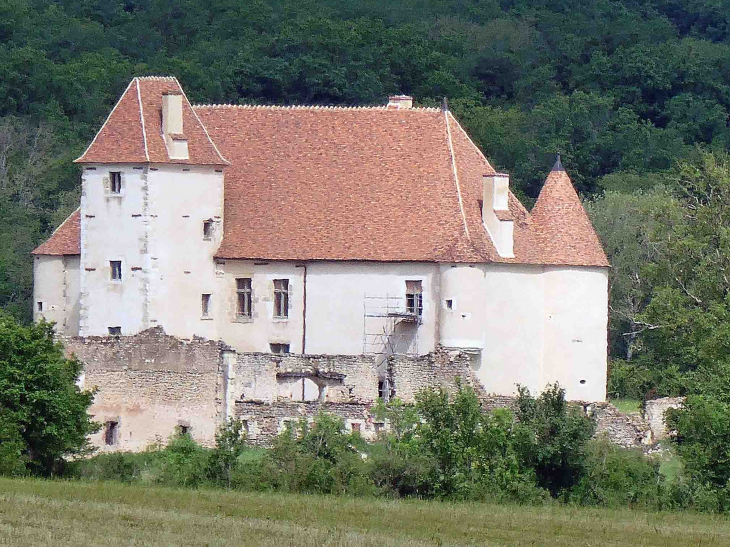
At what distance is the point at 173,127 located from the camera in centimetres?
6538

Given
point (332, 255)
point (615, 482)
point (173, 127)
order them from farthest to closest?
point (332, 255)
point (173, 127)
point (615, 482)

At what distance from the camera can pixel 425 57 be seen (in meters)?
111

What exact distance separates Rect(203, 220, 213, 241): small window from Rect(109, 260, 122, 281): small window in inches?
98.4

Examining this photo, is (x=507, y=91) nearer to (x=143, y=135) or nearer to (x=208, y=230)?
(x=208, y=230)

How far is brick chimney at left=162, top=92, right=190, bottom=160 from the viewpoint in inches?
2569

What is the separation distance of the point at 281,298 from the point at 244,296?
3.46 ft

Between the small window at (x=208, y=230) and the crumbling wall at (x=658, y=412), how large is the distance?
41.8ft

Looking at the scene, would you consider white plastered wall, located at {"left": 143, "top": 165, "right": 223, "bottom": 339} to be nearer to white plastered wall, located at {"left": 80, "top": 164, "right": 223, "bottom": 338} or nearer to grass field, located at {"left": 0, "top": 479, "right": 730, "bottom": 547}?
white plastered wall, located at {"left": 80, "top": 164, "right": 223, "bottom": 338}

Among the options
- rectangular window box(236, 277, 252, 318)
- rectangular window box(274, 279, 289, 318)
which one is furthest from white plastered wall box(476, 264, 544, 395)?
rectangular window box(236, 277, 252, 318)

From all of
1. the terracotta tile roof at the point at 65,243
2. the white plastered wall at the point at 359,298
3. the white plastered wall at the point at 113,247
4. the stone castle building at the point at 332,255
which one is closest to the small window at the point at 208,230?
the stone castle building at the point at 332,255

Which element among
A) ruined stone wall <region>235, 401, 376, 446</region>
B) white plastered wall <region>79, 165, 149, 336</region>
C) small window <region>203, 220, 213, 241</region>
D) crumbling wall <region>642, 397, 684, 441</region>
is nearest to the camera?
ruined stone wall <region>235, 401, 376, 446</region>

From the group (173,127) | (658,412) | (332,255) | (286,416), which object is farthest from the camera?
(332,255)

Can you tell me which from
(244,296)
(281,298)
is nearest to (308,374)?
(281,298)

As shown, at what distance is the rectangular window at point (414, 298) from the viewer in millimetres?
66062
